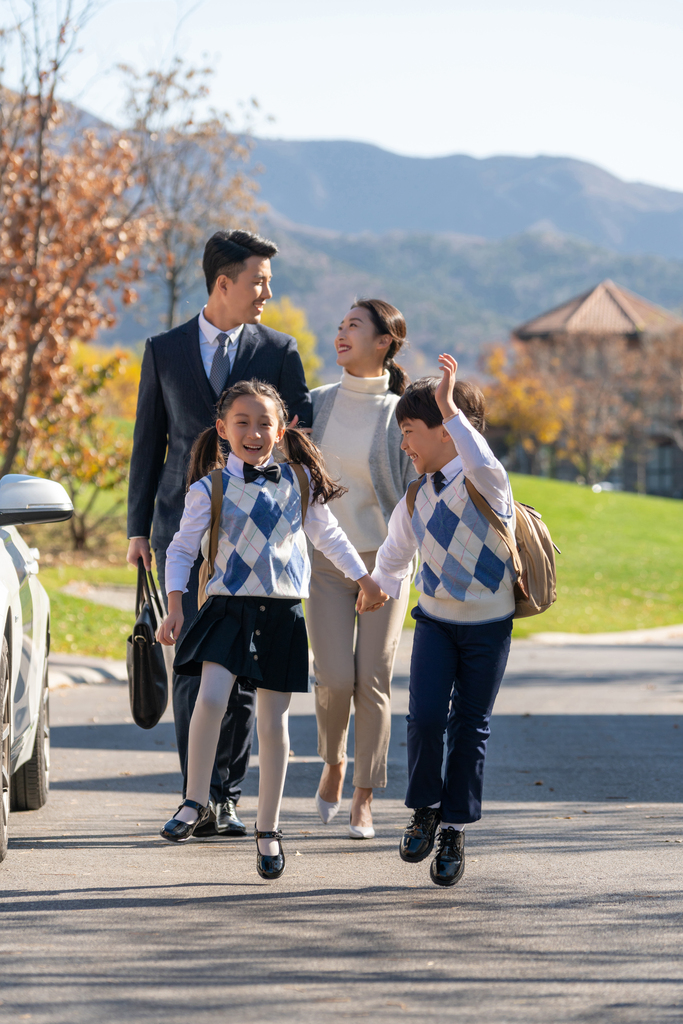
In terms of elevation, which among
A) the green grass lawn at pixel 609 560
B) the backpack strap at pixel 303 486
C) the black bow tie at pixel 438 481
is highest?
the black bow tie at pixel 438 481

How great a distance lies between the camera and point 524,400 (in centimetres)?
6525

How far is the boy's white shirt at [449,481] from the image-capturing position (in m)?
4.22

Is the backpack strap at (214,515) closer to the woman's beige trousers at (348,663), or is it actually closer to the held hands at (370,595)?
the held hands at (370,595)

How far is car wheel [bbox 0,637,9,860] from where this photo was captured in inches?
175

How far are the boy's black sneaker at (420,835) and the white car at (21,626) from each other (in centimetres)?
140

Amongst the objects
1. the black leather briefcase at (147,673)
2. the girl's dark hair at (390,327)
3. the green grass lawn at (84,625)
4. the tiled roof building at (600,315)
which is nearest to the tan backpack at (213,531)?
the black leather briefcase at (147,673)

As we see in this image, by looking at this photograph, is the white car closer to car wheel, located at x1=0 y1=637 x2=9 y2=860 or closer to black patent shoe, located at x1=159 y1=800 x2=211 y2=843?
car wheel, located at x1=0 y1=637 x2=9 y2=860

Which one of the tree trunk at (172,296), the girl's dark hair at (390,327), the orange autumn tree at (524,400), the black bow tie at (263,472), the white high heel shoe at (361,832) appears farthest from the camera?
the orange autumn tree at (524,400)

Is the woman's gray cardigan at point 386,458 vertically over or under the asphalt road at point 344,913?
over

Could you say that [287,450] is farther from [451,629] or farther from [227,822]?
[227,822]

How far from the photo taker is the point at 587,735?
8930 millimetres

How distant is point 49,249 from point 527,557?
12.4m

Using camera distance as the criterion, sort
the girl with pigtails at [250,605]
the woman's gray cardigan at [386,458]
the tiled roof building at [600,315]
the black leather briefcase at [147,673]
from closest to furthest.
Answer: the girl with pigtails at [250,605], the black leather briefcase at [147,673], the woman's gray cardigan at [386,458], the tiled roof building at [600,315]

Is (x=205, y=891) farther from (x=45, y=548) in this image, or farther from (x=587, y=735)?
(x=45, y=548)
